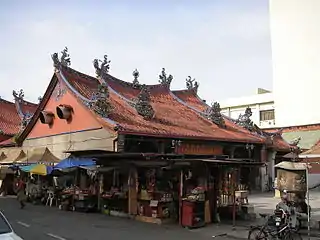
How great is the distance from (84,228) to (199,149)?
1018 centimetres

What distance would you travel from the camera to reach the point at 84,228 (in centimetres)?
1421

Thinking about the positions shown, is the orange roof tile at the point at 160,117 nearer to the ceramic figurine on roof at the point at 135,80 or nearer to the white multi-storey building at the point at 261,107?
the ceramic figurine on roof at the point at 135,80

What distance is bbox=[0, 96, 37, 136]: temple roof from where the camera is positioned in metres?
35.8

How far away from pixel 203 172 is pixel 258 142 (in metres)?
12.3

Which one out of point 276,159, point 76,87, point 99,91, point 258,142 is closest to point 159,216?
point 99,91

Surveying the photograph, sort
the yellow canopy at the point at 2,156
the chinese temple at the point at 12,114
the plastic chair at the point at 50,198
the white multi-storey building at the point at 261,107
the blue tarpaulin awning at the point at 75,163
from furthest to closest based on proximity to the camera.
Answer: the white multi-storey building at the point at 261,107
the chinese temple at the point at 12,114
the yellow canopy at the point at 2,156
the plastic chair at the point at 50,198
the blue tarpaulin awning at the point at 75,163

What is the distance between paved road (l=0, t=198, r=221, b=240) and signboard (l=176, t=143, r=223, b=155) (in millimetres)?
6053

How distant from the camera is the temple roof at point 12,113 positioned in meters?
35.8

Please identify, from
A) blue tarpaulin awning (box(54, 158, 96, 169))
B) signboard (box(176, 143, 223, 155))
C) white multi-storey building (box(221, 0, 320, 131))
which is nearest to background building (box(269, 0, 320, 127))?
white multi-storey building (box(221, 0, 320, 131))

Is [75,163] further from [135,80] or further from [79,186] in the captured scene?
[135,80]

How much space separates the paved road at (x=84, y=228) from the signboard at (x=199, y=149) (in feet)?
19.9

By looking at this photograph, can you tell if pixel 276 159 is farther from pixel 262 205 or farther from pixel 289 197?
pixel 289 197

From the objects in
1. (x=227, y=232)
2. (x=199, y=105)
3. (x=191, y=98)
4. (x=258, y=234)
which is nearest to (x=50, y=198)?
(x=227, y=232)

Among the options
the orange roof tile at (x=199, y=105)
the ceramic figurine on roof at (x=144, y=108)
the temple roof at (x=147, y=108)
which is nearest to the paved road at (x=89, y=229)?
the temple roof at (x=147, y=108)
